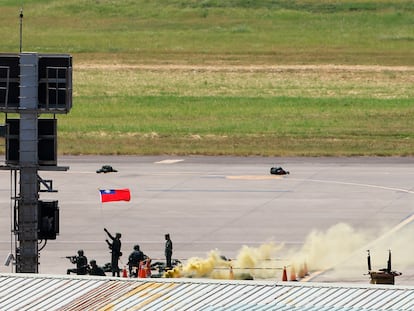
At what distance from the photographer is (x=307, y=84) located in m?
183

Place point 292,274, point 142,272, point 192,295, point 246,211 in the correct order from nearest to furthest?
point 192,295
point 142,272
point 292,274
point 246,211

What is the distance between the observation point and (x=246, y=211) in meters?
96.8

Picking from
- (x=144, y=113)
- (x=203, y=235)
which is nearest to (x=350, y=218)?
(x=203, y=235)

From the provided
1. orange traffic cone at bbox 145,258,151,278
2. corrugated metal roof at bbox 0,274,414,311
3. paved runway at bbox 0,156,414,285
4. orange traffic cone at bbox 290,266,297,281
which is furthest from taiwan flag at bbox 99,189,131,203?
corrugated metal roof at bbox 0,274,414,311

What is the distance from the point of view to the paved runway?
8231 cm

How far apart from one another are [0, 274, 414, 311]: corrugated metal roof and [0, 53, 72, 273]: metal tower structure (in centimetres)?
1068

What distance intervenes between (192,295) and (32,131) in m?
16.4

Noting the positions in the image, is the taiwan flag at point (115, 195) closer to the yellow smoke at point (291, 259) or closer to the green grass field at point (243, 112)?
the yellow smoke at point (291, 259)

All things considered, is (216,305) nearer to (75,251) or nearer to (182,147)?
(75,251)

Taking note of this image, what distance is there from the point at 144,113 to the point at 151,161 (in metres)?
33.3

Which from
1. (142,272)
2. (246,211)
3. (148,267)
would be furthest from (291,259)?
(246,211)

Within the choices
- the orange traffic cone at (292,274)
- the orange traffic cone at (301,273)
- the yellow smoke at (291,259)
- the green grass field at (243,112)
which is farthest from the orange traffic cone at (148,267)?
the green grass field at (243,112)

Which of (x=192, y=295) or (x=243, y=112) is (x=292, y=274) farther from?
(x=243, y=112)

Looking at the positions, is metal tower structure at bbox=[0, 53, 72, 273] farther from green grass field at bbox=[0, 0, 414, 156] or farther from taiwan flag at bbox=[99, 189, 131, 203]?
green grass field at bbox=[0, 0, 414, 156]
